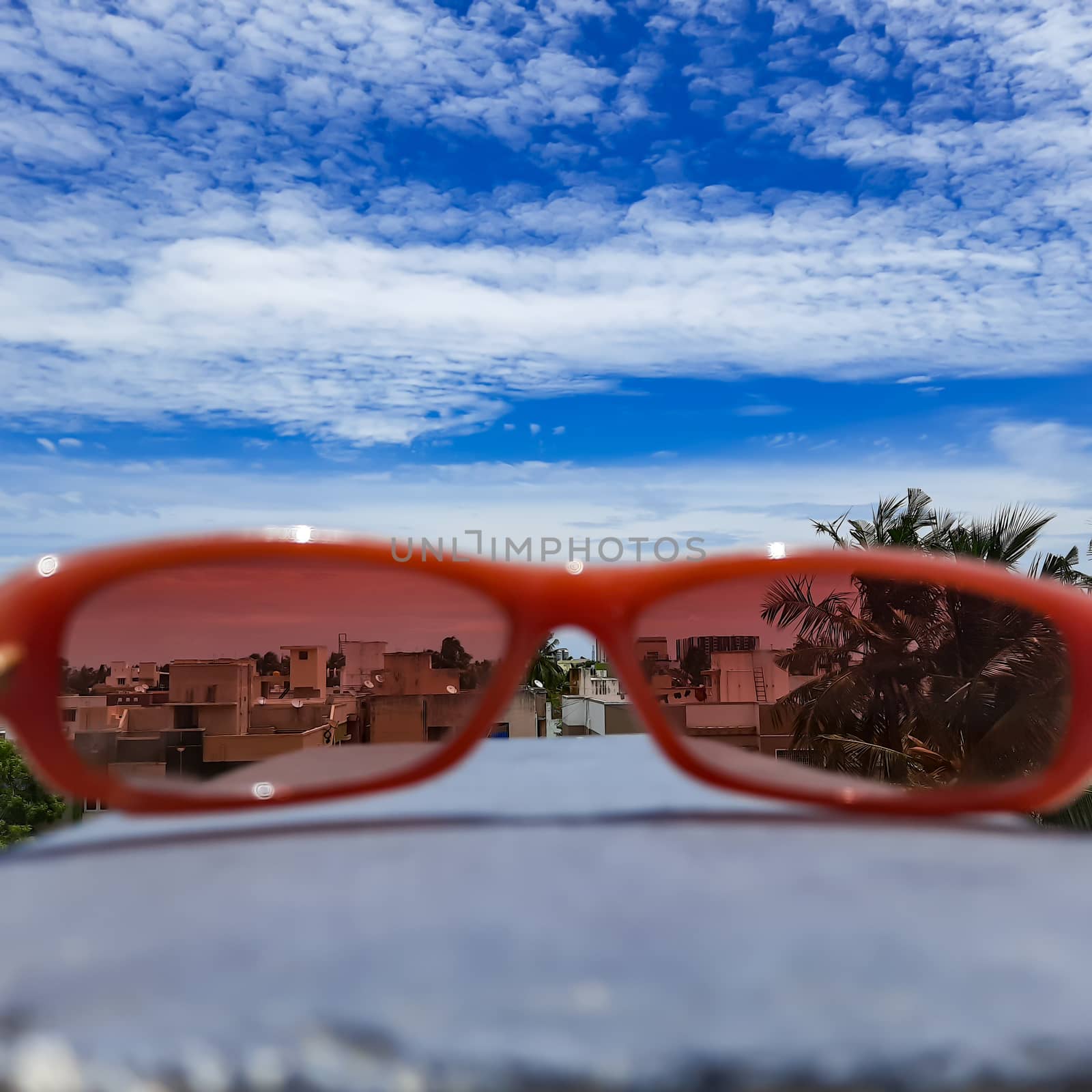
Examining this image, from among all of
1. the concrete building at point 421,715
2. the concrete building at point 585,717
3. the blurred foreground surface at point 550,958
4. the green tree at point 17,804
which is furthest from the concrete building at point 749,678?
the green tree at point 17,804

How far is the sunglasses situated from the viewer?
684mm

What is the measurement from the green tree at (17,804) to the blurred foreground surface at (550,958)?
22.5 metres

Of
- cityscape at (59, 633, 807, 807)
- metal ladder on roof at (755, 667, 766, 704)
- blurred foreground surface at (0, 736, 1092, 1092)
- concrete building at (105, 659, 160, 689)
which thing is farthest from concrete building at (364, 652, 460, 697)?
metal ladder on roof at (755, 667, 766, 704)

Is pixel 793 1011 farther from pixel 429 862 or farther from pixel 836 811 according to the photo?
pixel 836 811

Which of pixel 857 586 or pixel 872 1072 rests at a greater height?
pixel 857 586

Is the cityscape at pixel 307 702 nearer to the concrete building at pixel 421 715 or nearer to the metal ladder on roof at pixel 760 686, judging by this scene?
the concrete building at pixel 421 715

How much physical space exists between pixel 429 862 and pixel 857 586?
0.81 metres

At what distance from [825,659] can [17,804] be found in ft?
73.5

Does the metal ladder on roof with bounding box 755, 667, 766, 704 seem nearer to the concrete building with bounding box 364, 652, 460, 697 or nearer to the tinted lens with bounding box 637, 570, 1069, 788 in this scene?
the tinted lens with bounding box 637, 570, 1069, 788

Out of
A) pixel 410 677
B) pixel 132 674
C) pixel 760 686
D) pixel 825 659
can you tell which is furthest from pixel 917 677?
pixel 132 674

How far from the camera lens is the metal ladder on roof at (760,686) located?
1575 mm

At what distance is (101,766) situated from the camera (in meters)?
0.71

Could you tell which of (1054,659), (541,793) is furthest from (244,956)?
(1054,659)

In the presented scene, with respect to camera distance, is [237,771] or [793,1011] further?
[237,771]
